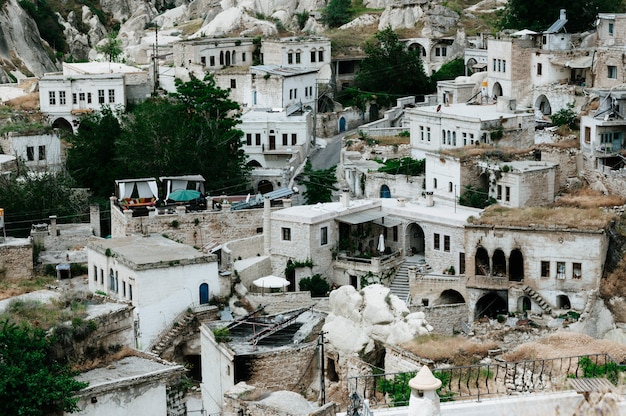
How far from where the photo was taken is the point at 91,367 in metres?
39.2

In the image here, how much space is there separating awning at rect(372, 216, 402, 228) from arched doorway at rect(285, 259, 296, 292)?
4.22m

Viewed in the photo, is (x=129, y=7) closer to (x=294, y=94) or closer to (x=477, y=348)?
(x=294, y=94)

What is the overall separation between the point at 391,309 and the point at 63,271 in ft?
57.3

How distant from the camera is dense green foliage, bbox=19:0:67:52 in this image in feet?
412

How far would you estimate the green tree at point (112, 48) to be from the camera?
340 ft

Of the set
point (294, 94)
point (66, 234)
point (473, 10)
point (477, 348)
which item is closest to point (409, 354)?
point (477, 348)

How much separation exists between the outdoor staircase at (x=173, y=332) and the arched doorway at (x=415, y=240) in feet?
35.3

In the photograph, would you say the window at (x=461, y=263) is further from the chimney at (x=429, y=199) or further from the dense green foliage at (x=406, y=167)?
the dense green foliage at (x=406, y=167)

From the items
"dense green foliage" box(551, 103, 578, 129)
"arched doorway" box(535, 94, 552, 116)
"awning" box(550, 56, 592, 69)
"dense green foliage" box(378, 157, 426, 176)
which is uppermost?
"awning" box(550, 56, 592, 69)

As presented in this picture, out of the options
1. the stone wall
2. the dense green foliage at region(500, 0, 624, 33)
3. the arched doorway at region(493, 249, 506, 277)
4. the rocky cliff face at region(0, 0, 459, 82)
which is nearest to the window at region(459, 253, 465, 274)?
Result: the arched doorway at region(493, 249, 506, 277)

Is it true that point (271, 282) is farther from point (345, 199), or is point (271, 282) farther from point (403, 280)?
point (345, 199)

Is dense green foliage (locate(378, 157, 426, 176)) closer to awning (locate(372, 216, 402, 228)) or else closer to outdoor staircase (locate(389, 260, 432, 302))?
awning (locate(372, 216, 402, 228))

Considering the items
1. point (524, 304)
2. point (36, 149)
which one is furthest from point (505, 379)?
point (36, 149)

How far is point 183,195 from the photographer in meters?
63.1
